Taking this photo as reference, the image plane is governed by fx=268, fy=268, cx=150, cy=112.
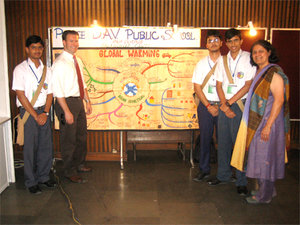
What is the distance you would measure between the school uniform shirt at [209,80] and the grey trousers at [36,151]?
2.02m

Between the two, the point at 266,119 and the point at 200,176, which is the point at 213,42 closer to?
the point at 266,119

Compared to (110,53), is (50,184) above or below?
below

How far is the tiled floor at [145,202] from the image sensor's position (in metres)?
2.75

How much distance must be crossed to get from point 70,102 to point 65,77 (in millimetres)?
321

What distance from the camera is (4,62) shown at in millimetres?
3322

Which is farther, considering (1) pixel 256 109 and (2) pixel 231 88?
(2) pixel 231 88

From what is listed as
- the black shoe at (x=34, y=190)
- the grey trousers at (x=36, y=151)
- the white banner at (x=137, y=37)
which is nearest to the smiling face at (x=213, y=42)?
the white banner at (x=137, y=37)

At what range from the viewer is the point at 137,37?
400cm

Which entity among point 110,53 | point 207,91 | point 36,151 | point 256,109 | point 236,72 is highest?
point 110,53

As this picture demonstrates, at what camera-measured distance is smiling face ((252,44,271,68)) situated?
9.17ft

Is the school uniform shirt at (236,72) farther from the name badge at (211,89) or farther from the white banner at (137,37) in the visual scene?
the white banner at (137,37)

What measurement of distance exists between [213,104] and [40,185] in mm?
2488

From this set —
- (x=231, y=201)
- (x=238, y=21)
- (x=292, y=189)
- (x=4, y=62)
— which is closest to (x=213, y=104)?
(x=231, y=201)

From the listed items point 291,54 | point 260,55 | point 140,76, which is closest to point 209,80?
point 260,55
